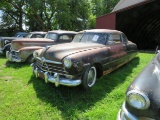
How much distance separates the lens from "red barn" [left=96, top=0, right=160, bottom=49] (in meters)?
11.9

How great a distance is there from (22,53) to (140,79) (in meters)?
5.94

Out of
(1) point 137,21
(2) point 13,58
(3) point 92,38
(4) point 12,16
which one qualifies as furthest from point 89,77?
(4) point 12,16

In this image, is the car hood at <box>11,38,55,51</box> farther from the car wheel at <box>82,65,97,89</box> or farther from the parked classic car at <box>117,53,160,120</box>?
the parked classic car at <box>117,53,160,120</box>

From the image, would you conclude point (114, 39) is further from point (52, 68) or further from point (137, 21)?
point (137, 21)

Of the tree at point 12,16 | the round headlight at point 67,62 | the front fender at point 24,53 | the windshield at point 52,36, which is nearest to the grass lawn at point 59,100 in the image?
the round headlight at point 67,62

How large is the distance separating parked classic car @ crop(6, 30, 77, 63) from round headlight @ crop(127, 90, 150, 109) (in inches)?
236

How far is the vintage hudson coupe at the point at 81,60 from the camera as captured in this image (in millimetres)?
3979

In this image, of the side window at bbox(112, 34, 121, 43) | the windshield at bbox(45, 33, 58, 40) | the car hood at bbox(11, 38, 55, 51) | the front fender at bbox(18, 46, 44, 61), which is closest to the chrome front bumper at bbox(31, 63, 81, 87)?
the side window at bbox(112, 34, 121, 43)

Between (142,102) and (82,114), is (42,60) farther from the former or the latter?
(142,102)

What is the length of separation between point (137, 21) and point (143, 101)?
13309mm

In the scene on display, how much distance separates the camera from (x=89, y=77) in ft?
14.6

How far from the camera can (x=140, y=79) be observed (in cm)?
248

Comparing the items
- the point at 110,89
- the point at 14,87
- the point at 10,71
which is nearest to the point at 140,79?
the point at 110,89

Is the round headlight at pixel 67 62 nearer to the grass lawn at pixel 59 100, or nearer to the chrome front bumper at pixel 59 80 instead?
the chrome front bumper at pixel 59 80
